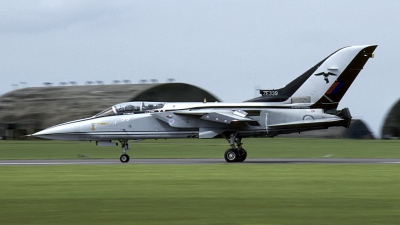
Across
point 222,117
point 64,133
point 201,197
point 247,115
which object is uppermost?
point 247,115

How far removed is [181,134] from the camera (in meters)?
29.2

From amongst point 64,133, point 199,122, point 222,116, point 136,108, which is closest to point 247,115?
point 222,116

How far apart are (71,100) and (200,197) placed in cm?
6348

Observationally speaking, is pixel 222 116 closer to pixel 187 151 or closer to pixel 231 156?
pixel 231 156

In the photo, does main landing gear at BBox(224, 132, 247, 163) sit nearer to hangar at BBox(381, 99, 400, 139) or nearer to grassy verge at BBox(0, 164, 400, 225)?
grassy verge at BBox(0, 164, 400, 225)

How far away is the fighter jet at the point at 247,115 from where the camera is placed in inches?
1110

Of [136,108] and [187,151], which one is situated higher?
[136,108]

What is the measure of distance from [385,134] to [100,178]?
62642 millimetres

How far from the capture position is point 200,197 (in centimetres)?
1367

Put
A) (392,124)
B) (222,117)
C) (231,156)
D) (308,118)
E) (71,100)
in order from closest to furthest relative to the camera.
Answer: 1. (222,117)
2. (308,118)
3. (231,156)
4. (71,100)
5. (392,124)

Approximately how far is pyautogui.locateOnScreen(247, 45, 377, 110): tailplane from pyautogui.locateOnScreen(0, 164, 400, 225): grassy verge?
8.19 m

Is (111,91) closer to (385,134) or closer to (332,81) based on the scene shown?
(385,134)

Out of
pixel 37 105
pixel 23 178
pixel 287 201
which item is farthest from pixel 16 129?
pixel 287 201

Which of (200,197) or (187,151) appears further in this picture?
(187,151)
